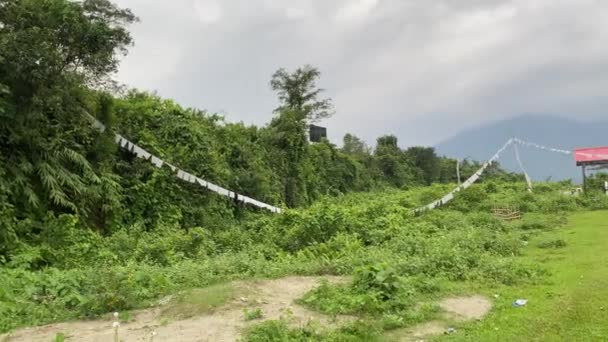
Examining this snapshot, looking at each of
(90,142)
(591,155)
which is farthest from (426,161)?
Result: (90,142)

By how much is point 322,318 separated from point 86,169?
8.70 m

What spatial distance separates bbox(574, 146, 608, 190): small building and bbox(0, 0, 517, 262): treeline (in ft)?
44.3

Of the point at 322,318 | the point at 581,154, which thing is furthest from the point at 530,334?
the point at 581,154

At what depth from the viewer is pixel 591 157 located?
78.0ft

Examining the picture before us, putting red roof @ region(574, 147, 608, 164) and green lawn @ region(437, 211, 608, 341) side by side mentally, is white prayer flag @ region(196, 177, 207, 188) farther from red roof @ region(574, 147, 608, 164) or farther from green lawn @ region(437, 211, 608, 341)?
red roof @ region(574, 147, 608, 164)

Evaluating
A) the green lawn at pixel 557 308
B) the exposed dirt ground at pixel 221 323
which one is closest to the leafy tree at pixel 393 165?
the green lawn at pixel 557 308

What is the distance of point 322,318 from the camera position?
5.94m

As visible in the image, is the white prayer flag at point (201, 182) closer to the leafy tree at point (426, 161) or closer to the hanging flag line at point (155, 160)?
the hanging flag line at point (155, 160)

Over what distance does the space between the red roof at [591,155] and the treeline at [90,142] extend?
13491 millimetres

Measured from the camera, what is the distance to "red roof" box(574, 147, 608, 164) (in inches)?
927

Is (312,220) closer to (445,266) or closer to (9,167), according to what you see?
(445,266)

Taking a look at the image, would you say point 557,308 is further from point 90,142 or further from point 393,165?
point 393,165

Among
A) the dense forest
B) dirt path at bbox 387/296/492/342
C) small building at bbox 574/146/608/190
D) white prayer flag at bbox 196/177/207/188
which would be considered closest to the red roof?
small building at bbox 574/146/608/190

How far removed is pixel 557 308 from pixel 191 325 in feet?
13.6
